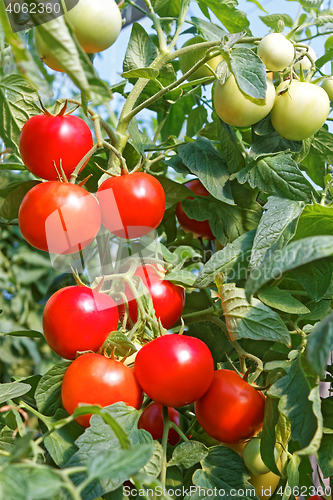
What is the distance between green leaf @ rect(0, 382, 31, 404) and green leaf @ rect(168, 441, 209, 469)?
136mm

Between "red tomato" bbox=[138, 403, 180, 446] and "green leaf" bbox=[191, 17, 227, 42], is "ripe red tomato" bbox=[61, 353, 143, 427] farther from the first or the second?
"green leaf" bbox=[191, 17, 227, 42]

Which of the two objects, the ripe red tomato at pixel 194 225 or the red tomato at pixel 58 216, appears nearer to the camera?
the red tomato at pixel 58 216

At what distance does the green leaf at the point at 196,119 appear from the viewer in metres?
0.63

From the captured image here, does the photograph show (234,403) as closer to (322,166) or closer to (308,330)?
(308,330)

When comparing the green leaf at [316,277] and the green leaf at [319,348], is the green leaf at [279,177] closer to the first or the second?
the green leaf at [316,277]

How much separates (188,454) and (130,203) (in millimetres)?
217

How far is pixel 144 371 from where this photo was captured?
1.17 feet

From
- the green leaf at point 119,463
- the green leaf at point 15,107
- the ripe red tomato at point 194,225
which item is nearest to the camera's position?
the green leaf at point 119,463

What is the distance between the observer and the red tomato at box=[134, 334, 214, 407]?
0.35 m

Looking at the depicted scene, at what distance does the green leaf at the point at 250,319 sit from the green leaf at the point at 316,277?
49 mm

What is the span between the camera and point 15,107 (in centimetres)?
44

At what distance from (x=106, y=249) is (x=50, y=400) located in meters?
0.16

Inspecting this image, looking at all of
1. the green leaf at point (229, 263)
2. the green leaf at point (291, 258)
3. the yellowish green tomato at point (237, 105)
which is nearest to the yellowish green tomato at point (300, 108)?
the yellowish green tomato at point (237, 105)

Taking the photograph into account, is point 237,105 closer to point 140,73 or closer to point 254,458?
point 140,73
